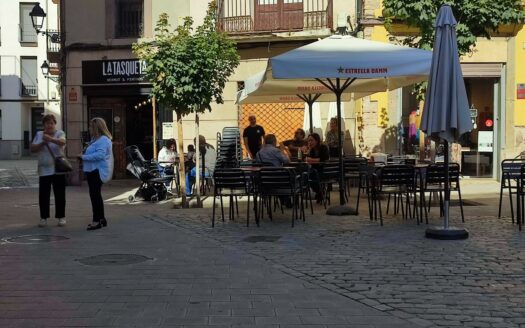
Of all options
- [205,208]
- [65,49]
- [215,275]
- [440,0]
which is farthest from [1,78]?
[215,275]

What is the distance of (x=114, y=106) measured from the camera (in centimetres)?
1888

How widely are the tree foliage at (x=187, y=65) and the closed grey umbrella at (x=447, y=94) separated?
496 centimetres

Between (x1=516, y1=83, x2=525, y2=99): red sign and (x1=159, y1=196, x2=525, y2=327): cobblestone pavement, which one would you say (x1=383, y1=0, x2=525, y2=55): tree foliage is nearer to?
(x1=159, y1=196, x2=525, y2=327): cobblestone pavement

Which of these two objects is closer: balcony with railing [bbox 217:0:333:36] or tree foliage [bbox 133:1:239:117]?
tree foliage [bbox 133:1:239:117]

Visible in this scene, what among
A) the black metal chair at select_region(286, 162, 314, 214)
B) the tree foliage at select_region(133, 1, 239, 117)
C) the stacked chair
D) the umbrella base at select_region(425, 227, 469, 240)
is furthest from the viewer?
the stacked chair

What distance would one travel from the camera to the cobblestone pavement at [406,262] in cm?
531

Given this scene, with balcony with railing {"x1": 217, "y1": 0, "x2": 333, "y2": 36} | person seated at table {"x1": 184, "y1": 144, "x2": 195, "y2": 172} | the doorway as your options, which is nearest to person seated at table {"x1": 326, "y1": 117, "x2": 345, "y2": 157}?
balcony with railing {"x1": 217, "y1": 0, "x2": 333, "y2": 36}

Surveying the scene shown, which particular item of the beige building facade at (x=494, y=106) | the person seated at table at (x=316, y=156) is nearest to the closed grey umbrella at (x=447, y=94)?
the person seated at table at (x=316, y=156)

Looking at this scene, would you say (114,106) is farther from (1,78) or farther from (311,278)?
(1,78)

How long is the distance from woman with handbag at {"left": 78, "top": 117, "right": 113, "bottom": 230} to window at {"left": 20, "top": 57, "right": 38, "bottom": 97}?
3630 centimetres

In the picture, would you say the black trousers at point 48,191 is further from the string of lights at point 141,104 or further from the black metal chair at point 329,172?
the string of lights at point 141,104

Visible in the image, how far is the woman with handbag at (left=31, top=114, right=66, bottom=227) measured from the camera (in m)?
9.67

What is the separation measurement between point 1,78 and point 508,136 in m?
36.8

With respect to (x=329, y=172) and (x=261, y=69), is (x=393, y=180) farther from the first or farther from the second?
(x=261, y=69)
